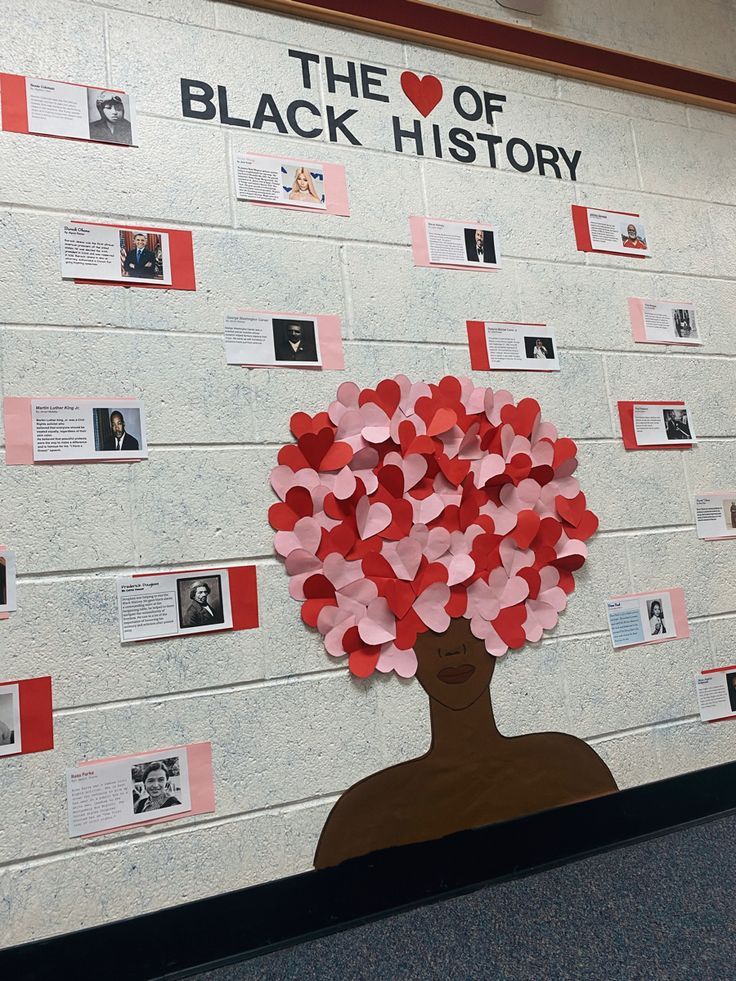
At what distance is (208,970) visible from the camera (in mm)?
1342

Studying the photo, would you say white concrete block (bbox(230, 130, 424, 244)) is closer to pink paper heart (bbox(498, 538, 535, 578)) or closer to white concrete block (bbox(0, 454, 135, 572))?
white concrete block (bbox(0, 454, 135, 572))

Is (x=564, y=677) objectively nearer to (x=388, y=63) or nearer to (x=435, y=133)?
(x=435, y=133)

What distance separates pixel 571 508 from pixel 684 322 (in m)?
0.66

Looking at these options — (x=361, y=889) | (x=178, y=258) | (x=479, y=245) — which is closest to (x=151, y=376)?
(x=178, y=258)

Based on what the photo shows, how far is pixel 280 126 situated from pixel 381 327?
1.61 ft

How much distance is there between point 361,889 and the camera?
1478 mm

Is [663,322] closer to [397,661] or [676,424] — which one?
[676,424]

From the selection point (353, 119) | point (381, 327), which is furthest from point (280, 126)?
point (381, 327)

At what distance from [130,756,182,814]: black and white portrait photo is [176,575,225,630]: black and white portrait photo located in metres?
0.25

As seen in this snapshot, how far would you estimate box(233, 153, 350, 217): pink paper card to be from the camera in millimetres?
1570

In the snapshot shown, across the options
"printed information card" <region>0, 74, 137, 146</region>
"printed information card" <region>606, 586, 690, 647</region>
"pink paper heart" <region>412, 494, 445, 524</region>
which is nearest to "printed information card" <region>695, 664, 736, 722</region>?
"printed information card" <region>606, 586, 690, 647</region>

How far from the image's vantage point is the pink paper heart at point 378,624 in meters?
1.51

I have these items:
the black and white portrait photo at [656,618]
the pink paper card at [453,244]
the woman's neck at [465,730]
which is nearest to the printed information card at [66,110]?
the pink paper card at [453,244]

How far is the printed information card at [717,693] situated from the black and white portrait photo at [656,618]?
16 cm
